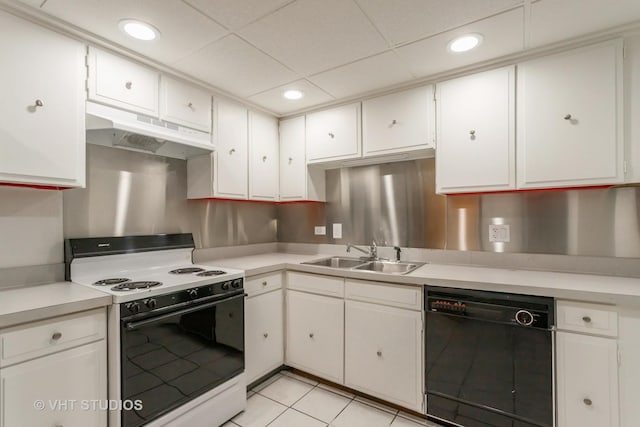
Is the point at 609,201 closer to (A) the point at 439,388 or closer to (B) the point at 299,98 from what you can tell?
(A) the point at 439,388

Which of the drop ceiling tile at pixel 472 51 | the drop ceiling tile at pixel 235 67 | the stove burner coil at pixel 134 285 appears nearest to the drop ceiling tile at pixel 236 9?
the drop ceiling tile at pixel 235 67

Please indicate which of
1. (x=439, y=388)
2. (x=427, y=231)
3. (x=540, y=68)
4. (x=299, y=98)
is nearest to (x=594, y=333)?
(x=439, y=388)

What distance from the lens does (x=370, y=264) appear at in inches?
104

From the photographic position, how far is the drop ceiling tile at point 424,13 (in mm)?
1493

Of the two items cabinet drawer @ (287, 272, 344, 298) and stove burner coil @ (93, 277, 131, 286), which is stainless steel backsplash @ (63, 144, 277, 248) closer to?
stove burner coil @ (93, 277, 131, 286)

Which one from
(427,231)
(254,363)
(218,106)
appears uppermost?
(218,106)

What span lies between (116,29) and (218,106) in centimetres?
87

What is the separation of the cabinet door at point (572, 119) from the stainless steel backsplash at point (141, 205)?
2.45 meters

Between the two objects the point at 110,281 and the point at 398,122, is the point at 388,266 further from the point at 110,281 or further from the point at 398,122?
the point at 110,281

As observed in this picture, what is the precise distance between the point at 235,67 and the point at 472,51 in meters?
1.59

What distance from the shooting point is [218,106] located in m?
2.48

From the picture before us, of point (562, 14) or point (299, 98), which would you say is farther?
point (299, 98)

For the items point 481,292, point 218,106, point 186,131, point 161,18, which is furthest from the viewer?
point 218,106

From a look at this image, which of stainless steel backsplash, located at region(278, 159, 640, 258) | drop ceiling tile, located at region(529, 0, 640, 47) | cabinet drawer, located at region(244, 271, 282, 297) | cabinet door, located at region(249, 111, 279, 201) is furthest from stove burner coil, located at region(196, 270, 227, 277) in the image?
drop ceiling tile, located at region(529, 0, 640, 47)
